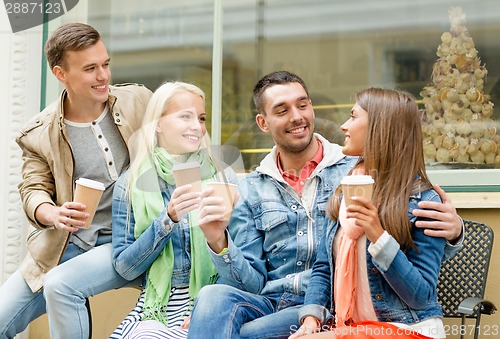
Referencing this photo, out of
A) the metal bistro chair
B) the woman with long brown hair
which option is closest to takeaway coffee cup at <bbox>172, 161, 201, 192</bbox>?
the woman with long brown hair

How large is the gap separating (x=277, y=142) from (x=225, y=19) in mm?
1408

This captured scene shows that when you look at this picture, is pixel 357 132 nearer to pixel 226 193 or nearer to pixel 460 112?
pixel 226 193

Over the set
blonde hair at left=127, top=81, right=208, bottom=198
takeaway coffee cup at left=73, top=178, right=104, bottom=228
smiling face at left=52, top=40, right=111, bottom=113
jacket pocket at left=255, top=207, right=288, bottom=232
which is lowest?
jacket pocket at left=255, top=207, right=288, bottom=232

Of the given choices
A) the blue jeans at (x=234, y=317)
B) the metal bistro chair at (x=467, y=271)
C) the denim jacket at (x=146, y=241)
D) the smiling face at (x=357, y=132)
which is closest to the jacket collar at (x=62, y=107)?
the denim jacket at (x=146, y=241)

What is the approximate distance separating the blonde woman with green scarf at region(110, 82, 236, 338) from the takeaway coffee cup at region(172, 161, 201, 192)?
0.23 ft

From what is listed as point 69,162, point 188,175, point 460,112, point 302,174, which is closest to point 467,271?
point 302,174

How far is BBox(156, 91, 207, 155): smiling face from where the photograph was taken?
13.0 ft

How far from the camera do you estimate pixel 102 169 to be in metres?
4.08

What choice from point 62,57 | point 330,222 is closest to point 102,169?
point 62,57

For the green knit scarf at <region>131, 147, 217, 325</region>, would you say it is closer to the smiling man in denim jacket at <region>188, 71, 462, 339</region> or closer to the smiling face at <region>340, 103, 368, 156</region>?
the smiling man in denim jacket at <region>188, 71, 462, 339</region>

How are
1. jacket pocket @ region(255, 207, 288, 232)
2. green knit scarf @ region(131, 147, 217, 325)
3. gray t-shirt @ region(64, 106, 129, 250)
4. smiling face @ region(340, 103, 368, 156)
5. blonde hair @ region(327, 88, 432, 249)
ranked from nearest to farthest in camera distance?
1. blonde hair @ region(327, 88, 432, 249)
2. smiling face @ region(340, 103, 368, 156)
3. jacket pocket @ region(255, 207, 288, 232)
4. green knit scarf @ region(131, 147, 217, 325)
5. gray t-shirt @ region(64, 106, 129, 250)

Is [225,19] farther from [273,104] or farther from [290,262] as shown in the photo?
[290,262]

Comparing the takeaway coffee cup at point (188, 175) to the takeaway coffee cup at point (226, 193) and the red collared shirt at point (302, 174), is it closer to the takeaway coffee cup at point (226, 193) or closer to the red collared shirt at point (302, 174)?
the takeaway coffee cup at point (226, 193)

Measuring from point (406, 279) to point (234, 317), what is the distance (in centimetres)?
76
